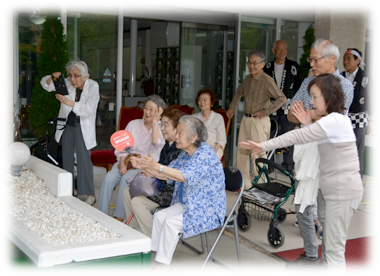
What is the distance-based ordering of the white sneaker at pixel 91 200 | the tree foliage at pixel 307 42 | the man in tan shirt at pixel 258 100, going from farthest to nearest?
the tree foliage at pixel 307 42 → the man in tan shirt at pixel 258 100 → the white sneaker at pixel 91 200

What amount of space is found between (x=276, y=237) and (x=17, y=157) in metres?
2.49

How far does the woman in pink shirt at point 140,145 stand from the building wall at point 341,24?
4933mm

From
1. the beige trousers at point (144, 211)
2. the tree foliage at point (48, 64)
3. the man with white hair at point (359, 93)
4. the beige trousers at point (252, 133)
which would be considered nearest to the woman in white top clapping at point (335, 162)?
the beige trousers at point (144, 211)

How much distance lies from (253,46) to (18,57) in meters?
3.93

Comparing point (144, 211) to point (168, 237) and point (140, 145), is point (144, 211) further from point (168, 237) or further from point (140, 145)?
point (140, 145)

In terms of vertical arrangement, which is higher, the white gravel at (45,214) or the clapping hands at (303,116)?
the clapping hands at (303,116)

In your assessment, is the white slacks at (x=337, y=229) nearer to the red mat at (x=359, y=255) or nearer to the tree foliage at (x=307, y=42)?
the red mat at (x=359, y=255)

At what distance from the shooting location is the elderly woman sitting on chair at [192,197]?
3709 mm

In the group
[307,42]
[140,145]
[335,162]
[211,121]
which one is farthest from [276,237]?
[307,42]

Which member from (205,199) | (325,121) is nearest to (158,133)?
(205,199)

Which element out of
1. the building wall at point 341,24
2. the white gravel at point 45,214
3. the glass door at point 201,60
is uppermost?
the building wall at point 341,24

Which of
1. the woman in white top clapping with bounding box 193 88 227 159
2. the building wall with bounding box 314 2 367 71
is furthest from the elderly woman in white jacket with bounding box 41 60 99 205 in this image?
the building wall with bounding box 314 2 367 71

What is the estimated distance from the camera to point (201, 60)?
9070mm

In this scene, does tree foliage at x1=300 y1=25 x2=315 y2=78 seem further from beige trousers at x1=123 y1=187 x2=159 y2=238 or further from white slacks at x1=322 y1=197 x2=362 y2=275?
white slacks at x1=322 y1=197 x2=362 y2=275
